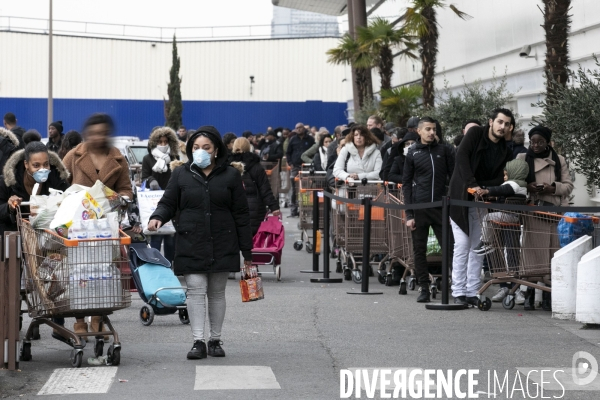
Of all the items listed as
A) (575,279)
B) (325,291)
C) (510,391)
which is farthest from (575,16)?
(510,391)

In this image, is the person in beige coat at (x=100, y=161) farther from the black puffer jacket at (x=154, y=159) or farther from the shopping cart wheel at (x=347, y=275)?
the shopping cart wheel at (x=347, y=275)

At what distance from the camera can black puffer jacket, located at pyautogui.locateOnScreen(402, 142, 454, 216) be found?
12.4 m

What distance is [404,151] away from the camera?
14203 mm

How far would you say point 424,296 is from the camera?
40.5 ft

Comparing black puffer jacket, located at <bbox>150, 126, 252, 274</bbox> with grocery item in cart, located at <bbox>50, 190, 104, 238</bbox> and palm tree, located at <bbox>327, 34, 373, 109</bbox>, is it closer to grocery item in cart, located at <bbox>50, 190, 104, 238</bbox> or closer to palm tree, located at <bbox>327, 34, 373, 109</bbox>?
grocery item in cart, located at <bbox>50, 190, 104, 238</bbox>

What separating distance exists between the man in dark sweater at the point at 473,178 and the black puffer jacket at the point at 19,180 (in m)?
4.24

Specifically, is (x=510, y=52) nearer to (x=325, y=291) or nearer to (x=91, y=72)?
(x=325, y=291)

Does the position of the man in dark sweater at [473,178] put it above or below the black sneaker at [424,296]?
above

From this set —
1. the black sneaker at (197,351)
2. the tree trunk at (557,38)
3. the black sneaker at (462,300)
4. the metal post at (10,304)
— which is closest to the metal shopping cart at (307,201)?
the tree trunk at (557,38)

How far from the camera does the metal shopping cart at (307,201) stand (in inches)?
735

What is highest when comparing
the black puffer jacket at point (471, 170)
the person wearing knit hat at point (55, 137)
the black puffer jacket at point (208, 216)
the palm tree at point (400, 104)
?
the palm tree at point (400, 104)

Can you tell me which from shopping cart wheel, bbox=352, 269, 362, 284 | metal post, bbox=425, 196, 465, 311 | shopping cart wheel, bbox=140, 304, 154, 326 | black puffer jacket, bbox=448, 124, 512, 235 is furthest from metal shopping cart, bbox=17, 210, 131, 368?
shopping cart wheel, bbox=352, 269, 362, 284

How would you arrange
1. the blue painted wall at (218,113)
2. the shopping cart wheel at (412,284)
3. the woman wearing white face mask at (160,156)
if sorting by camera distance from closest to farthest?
the shopping cart wheel at (412,284) < the woman wearing white face mask at (160,156) < the blue painted wall at (218,113)

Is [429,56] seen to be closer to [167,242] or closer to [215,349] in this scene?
[167,242]
